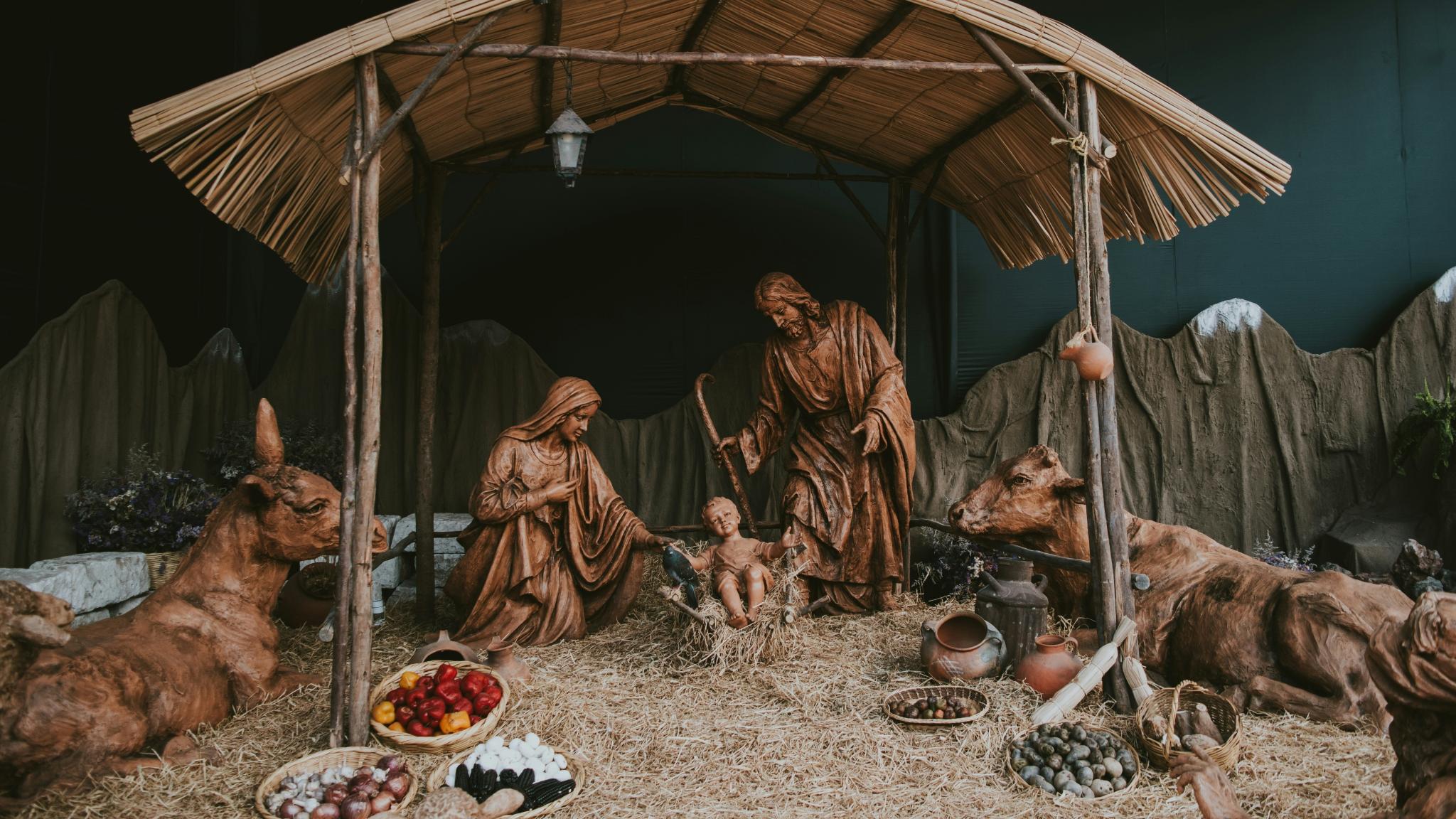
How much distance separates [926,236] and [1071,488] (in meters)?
3.35

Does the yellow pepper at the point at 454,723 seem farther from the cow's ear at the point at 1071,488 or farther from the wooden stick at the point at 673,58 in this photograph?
the cow's ear at the point at 1071,488

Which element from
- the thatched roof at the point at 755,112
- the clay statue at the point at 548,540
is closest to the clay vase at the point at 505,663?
the clay statue at the point at 548,540

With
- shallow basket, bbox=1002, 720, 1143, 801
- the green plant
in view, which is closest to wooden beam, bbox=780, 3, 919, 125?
shallow basket, bbox=1002, 720, 1143, 801

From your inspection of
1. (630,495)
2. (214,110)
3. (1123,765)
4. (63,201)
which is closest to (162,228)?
(63,201)

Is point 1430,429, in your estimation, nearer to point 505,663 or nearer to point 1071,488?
point 1071,488

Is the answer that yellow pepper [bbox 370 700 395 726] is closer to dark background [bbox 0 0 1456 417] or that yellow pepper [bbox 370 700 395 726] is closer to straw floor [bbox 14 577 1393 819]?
straw floor [bbox 14 577 1393 819]

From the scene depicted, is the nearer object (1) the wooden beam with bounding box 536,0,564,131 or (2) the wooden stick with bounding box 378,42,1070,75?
(2) the wooden stick with bounding box 378,42,1070,75

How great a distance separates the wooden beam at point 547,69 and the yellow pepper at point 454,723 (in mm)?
3145

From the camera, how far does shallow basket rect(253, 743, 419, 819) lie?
3.81 meters

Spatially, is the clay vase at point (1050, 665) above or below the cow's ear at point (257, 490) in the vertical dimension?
below

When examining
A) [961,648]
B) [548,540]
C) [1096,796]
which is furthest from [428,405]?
[1096,796]

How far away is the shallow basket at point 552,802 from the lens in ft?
12.4

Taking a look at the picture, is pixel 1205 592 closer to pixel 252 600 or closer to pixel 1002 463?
pixel 1002 463

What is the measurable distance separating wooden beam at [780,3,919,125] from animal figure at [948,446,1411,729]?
8.27 feet
